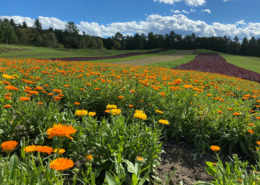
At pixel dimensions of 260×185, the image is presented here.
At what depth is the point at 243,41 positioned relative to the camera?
65.4 metres

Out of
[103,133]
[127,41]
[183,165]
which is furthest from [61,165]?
[127,41]

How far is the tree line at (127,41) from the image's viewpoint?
53.6 metres

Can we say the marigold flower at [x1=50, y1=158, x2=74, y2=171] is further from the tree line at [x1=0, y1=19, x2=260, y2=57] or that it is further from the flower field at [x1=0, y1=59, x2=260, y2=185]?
the tree line at [x1=0, y1=19, x2=260, y2=57]

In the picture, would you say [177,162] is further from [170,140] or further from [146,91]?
[146,91]

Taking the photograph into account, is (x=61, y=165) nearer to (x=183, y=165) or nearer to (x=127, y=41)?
(x=183, y=165)

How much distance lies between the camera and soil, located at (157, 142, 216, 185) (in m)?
1.94

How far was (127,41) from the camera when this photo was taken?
74.4m

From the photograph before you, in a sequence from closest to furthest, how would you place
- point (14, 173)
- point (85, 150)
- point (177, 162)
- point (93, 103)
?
point (14, 173) < point (85, 150) < point (177, 162) < point (93, 103)

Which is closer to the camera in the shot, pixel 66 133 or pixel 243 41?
pixel 66 133

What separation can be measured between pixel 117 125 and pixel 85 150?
0.45 metres

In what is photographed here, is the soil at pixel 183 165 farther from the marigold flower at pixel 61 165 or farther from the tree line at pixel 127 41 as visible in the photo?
the tree line at pixel 127 41

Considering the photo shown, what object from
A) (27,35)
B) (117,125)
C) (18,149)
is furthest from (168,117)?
(27,35)

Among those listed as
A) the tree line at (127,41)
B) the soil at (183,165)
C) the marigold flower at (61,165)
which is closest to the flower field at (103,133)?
the marigold flower at (61,165)

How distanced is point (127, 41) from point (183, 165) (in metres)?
76.3
